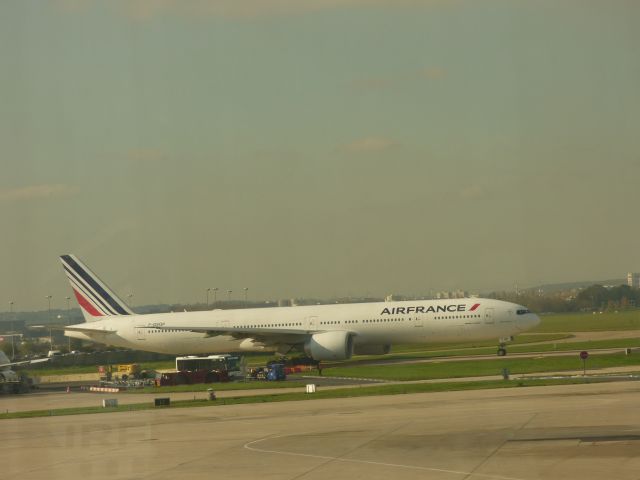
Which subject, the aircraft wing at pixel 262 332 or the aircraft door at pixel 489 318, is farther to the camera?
the aircraft wing at pixel 262 332

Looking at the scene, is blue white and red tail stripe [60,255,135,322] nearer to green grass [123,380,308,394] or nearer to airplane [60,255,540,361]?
airplane [60,255,540,361]

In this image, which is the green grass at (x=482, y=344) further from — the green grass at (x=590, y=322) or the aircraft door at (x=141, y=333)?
the aircraft door at (x=141, y=333)

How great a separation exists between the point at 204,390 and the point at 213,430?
69.9 feet

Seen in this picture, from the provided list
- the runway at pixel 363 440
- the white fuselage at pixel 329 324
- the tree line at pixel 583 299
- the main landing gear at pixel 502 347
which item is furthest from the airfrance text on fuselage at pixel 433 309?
the runway at pixel 363 440

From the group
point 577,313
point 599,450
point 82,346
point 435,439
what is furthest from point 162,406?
point 577,313

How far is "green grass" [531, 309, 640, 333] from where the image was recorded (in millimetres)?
90188

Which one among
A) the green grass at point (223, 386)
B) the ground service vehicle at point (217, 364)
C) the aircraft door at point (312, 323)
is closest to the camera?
the green grass at point (223, 386)

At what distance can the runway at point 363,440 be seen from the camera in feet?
67.2

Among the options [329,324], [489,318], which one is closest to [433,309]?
[489,318]

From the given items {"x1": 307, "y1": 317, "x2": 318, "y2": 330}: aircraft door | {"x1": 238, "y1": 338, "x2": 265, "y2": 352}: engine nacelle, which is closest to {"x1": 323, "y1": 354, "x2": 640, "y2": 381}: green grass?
{"x1": 307, "y1": 317, "x2": 318, "y2": 330}: aircraft door

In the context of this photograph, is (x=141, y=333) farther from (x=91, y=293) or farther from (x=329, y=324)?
(x=329, y=324)

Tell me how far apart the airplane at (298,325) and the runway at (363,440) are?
992 inches

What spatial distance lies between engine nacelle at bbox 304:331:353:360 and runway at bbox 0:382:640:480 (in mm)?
24510

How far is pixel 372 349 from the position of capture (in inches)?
2643
